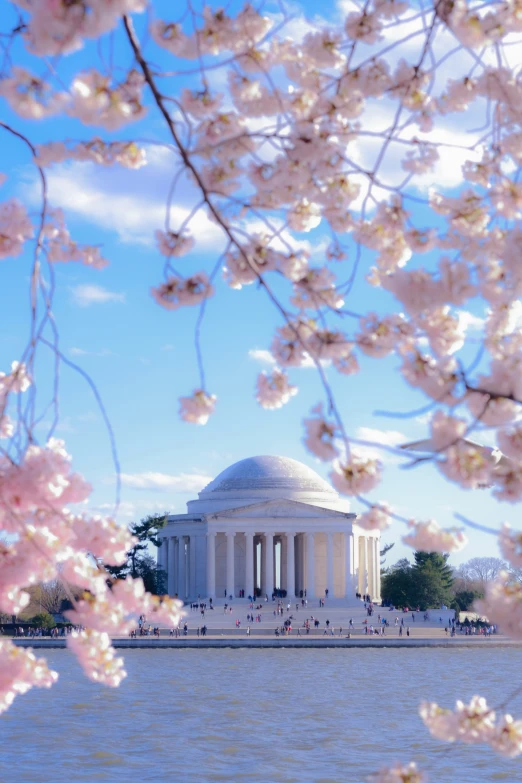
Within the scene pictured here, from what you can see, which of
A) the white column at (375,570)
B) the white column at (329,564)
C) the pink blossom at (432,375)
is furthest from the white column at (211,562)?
the pink blossom at (432,375)

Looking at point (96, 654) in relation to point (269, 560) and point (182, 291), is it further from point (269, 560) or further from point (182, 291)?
point (269, 560)

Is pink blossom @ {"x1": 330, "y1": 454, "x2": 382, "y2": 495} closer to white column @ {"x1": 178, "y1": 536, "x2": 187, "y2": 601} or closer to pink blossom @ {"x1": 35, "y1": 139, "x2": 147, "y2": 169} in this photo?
pink blossom @ {"x1": 35, "y1": 139, "x2": 147, "y2": 169}

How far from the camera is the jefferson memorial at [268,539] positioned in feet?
328

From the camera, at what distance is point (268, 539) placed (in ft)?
332

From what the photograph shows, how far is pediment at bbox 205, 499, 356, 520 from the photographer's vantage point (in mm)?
99750

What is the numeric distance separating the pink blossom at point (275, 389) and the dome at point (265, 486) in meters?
93.5

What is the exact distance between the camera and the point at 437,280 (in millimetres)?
7578

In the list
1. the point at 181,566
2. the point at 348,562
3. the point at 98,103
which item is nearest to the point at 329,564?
the point at 348,562

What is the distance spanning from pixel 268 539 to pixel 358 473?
3716 inches

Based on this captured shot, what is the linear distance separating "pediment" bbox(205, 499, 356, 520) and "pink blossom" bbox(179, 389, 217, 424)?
9135cm

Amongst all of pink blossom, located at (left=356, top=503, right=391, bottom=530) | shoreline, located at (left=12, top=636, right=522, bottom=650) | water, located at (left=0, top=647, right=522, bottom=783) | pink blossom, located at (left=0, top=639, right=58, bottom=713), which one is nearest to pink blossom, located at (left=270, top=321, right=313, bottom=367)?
pink blossom, located at (left=356, top=503, right=391, bottom=530)

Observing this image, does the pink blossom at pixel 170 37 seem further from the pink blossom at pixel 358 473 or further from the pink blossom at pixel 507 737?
the pink blossom at pixel 507 737

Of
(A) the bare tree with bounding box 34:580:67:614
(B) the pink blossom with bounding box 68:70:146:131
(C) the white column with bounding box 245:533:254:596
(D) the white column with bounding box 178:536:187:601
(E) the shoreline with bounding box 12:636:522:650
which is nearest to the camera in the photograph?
(B) the pink blossom with bounding box 68:70:146:131

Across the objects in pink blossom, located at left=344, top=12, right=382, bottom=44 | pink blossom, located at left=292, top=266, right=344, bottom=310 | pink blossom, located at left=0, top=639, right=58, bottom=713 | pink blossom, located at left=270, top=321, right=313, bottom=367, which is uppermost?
pink blossom, located at left=344, top=12, right=382, bottom=44
